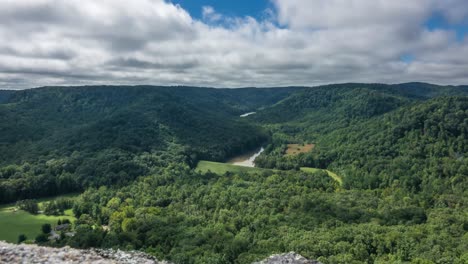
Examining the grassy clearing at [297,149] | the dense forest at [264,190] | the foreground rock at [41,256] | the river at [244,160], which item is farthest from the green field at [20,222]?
the grassy clearing at [297,149]

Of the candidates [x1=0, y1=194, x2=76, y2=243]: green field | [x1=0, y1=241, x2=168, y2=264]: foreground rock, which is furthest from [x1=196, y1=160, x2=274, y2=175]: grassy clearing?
[x1=0, y1=241, x2=168, y2=264]: foreground rock

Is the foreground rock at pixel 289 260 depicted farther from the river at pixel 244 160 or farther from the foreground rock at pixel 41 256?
the river at pixel 244 160

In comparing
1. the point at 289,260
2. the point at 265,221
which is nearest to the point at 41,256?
the point at 289,260

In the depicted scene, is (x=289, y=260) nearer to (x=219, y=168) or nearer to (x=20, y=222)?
(x=20, y=222)

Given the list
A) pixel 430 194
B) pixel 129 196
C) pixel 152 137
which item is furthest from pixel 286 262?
pixel 152 137

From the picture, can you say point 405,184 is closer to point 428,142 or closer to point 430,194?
point 430,194

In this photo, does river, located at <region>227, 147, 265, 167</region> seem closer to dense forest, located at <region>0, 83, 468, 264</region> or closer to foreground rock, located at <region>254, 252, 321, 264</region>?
dense forest, located at <region>0, 83, 468, 264</region>
